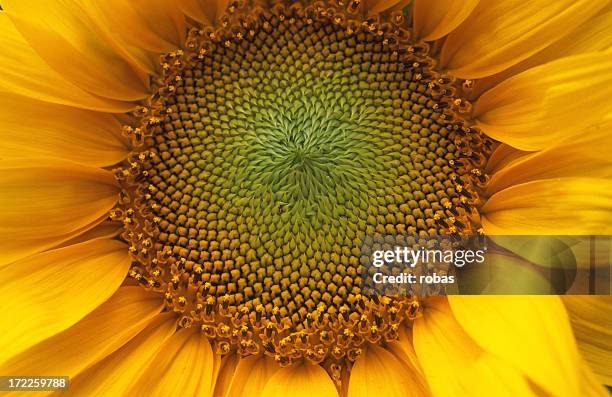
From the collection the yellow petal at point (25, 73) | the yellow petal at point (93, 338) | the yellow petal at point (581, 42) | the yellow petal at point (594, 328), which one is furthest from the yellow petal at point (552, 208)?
the yellow petal at point (25, 73)

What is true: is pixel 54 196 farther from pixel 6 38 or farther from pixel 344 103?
pixel 344 103

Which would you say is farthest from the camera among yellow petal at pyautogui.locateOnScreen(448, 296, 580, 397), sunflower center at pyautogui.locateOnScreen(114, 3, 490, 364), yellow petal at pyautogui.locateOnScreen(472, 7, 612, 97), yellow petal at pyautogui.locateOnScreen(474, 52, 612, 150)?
sunflower center at pyautogui.locateOnScreen(114, 3, 490, 364)

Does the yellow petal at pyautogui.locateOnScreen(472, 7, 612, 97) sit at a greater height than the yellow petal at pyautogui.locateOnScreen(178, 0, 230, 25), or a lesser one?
lesser

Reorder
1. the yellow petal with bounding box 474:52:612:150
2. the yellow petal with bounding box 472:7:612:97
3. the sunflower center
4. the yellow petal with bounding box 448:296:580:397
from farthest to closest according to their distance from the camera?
the sunflower center < the yellow petal with bounding box 472:7:612:97 < the yellow petal with bounding box 474:52:612:150 < the yellow petal with bounding box 448:296:580:397

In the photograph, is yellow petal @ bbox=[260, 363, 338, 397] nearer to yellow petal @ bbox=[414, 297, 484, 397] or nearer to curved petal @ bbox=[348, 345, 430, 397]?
curved petal @ bbox=[348, 345, 430, 397]

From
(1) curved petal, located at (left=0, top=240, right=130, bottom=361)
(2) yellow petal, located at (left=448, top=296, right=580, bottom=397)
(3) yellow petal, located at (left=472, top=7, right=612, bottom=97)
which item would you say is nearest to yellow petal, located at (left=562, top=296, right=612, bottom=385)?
(2) yellow petal, located at (left=448, top=296, right=580, bottom=397)

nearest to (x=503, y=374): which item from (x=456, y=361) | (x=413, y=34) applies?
(x=456, y=361)

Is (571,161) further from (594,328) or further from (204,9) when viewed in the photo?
(204,9)
